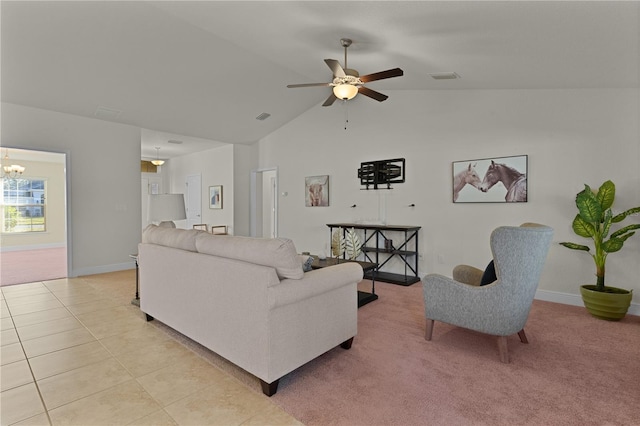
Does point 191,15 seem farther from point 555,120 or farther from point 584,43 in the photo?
point 555,120

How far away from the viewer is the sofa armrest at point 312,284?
199 centimetres

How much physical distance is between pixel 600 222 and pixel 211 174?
7.88 m

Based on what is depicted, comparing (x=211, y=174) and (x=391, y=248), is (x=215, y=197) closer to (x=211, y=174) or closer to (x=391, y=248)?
(x=211, y=174)

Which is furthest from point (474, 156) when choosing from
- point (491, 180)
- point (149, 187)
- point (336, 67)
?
point (149, 187)

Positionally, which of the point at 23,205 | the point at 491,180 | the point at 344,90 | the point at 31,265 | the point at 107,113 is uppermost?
the point at 107,113

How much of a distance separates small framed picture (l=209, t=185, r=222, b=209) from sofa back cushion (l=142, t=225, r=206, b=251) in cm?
484

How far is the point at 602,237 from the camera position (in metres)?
3.51

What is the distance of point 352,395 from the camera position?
6.70 feet

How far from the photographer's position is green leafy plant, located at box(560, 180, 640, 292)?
132 inches

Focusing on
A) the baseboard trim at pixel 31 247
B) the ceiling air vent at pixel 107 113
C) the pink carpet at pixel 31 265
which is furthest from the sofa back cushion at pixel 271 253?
the baseboard trim at pixel 31 247

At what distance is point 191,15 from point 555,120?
4.48 metres

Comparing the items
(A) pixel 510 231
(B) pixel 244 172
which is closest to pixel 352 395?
(A) pixel 510 231

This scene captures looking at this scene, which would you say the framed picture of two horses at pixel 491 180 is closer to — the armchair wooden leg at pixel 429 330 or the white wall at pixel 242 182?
the armchair wooden leg at pixel 429 330

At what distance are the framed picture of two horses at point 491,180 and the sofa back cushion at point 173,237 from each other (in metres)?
3.69
